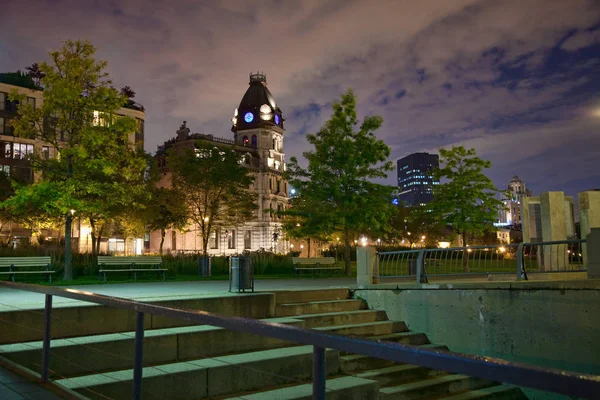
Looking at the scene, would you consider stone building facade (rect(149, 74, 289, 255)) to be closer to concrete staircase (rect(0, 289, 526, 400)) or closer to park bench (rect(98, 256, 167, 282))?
park bench (rect(98, 256, 167, 282))

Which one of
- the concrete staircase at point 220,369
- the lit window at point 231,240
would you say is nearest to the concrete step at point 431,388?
the concrete staircase at point 220,369

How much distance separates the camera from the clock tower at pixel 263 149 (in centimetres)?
9575

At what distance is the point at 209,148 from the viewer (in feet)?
164

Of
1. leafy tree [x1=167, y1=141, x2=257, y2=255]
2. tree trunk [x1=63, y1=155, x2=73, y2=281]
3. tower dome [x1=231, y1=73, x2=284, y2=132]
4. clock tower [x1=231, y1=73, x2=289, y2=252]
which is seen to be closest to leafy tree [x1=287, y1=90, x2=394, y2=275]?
tree trunk [x1=63, y1=155, x2=73, y2=281]

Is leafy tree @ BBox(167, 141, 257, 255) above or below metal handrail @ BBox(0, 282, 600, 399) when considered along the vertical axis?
above

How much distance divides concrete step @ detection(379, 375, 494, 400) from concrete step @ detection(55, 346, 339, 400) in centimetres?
140

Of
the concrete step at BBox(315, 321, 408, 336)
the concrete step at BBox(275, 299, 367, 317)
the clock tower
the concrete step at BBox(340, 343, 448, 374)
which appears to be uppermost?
the clock tower

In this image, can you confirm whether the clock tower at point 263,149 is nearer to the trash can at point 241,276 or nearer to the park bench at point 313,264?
the park bench at point 313,264

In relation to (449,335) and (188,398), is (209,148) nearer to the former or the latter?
(449,335)

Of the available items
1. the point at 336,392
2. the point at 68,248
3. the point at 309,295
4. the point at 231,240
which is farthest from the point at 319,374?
the point at 231,240

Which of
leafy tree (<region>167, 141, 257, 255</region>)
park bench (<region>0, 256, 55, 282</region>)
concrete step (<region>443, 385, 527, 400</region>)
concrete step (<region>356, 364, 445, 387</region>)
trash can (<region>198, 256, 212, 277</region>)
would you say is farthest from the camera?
leafy tree (<region>167, 141, 257, 255</region>)

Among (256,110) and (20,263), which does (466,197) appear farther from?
(256,110)

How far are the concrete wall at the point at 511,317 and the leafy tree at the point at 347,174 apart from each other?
1620 cm

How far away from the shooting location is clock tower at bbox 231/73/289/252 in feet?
314
